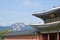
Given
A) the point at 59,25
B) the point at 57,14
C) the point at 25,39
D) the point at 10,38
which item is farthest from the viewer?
the point at 10,38

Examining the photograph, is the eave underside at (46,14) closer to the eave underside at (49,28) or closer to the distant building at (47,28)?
the distant building at (47,28)

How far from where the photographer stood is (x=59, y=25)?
2588cm

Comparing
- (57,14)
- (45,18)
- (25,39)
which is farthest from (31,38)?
(57,14)

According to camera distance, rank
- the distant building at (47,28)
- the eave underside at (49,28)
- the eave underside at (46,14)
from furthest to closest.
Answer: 1. the eave underside at (46,14)
2. the distant building at (47,28)
3. the eave underside at (49,28)

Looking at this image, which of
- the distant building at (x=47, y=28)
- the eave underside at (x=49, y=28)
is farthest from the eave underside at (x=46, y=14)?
the eave underside at (x=49, y=28)

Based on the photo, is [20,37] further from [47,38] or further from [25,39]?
[47,38]

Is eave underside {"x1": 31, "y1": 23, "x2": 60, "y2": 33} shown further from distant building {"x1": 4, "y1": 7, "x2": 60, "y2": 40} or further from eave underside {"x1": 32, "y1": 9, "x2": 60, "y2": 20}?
eave underside {"x1": 32, "y1": 9, "x2": 60, "y2": 20}

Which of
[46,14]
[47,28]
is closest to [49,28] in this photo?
[47,28]

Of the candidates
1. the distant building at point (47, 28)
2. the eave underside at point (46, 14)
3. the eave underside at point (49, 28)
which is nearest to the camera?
the eave underside at point (49, 28)

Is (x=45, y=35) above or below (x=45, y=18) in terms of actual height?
below

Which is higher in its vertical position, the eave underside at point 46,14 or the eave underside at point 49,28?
the eave underside at point 46,14

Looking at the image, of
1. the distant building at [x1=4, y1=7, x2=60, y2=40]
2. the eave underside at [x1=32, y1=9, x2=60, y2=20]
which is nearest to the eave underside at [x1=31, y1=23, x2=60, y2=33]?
the distant building at [x1=4, y1=7, x2=60, y2=40]

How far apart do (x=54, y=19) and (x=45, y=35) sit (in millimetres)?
3033

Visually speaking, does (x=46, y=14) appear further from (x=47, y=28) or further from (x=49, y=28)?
(x=49, y=28)
